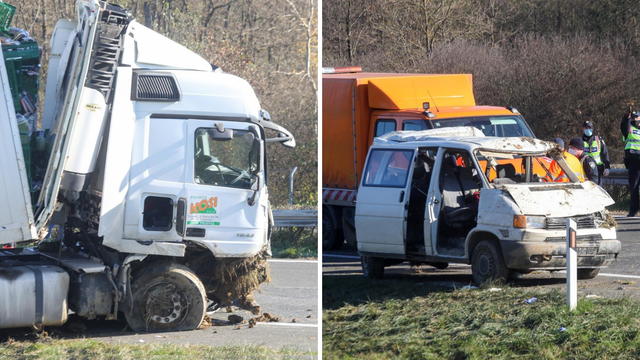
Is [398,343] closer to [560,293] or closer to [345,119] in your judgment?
[560,293]

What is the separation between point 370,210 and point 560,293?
107 inches

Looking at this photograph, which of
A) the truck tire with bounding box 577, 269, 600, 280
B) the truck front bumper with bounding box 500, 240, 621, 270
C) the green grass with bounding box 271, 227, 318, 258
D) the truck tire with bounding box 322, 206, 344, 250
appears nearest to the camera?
the truck front bumper with bounding box 500, 240, 621, 270

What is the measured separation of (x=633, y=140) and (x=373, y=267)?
709 cm

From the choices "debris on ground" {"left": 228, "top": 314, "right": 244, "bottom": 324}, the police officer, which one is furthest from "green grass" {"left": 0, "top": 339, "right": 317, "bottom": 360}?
the police officer

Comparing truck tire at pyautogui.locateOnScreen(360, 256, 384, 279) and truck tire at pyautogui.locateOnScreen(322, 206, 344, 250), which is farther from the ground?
truck tire at pyautogui.locateOnScreen(322, 206, 344, 250)

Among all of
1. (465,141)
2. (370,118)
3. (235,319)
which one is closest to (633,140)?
(370,118)

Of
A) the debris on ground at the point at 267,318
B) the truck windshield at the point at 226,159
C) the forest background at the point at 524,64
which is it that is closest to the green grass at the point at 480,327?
the debris on ground at the point at 267,318

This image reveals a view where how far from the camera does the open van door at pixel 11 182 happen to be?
7492 millimetres

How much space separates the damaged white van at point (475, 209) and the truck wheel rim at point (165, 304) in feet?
8.35

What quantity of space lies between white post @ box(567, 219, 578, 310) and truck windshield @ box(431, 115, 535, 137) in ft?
15.9

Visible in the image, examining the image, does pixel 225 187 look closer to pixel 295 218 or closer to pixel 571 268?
pixel 571 268

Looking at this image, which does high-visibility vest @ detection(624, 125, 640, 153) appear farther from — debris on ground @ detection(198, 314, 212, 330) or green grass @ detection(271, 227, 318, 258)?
debris on ground @ detection(198, 314, 212, 330)

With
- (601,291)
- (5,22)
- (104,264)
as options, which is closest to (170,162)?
(104,264)

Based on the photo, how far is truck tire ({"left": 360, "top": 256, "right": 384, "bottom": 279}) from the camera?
984 centimetres
